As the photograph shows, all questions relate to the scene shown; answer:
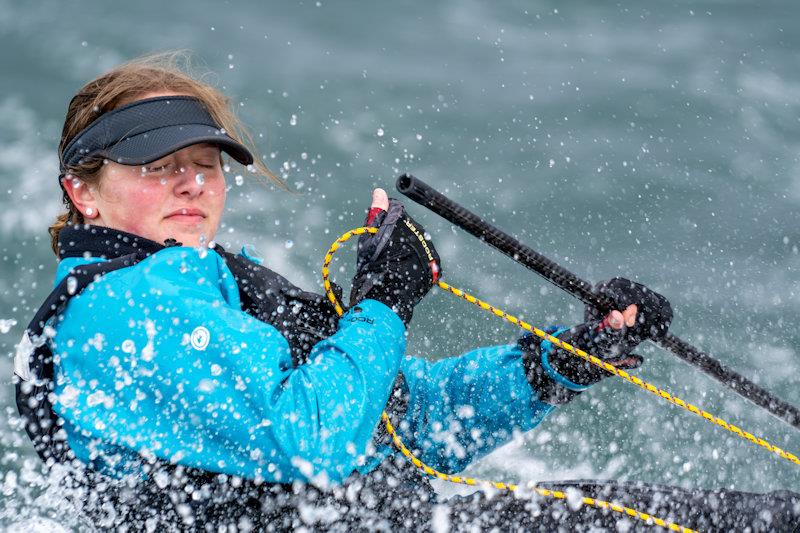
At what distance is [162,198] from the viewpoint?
2.50 metres

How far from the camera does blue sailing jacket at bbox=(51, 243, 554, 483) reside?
212 centimetres

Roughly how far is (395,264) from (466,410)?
2.92 ft

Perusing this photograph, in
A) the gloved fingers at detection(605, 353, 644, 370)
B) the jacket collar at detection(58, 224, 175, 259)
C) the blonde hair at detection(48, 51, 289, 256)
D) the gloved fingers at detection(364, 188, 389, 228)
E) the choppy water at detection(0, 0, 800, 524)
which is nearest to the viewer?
the jacket collar at detection(58, 224, 175, 259)

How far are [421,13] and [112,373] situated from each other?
5997 millimetres

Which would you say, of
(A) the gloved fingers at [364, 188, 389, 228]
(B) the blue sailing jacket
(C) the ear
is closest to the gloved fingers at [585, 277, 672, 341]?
(A) the gloved fingers at [364, 188, 389, 228]

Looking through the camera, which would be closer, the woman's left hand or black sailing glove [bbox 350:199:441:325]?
black sailing glove [bbox 350:199:441:325]

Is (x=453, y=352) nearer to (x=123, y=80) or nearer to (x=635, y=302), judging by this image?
(x=635, y=302)

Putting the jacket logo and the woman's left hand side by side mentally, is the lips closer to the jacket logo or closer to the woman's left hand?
the jacket logo

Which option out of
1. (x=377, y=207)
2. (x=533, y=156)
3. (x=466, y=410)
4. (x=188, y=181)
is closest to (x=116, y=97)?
(x=188, y=181)

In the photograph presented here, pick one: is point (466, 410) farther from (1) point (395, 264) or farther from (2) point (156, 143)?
(2) point (156, 143)

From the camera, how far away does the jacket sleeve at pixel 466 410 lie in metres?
3.30

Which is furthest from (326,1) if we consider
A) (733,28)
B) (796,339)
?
(796,339)

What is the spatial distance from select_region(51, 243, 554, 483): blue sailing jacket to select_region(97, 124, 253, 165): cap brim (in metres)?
0.30

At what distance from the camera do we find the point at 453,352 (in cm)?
519
